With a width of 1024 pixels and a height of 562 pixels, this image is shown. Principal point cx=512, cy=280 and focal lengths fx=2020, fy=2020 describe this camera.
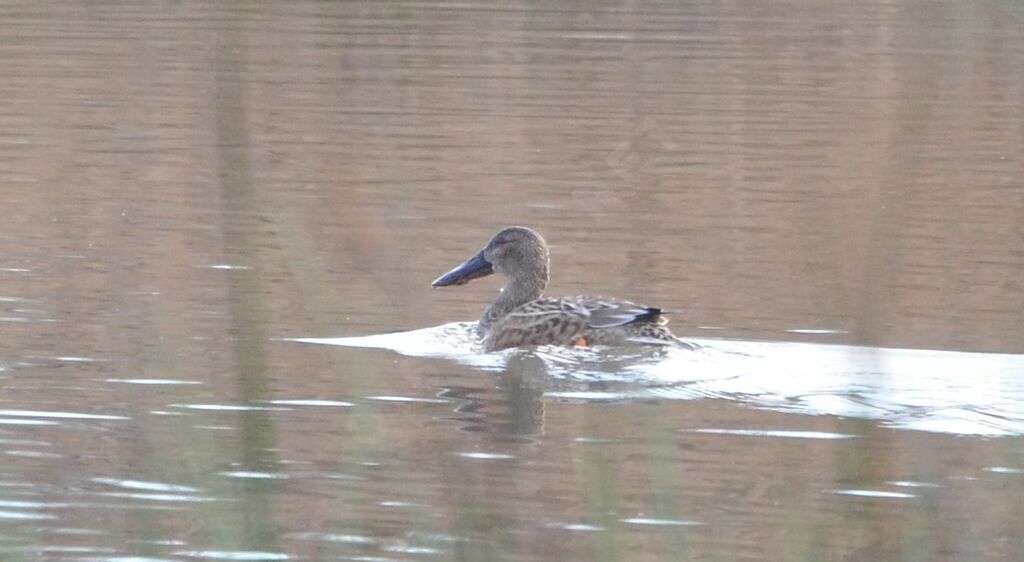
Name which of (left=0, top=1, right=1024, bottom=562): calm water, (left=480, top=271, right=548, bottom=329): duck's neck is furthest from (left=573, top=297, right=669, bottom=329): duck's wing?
(left=480, top=271, right=548, bottom=329): duck's neck

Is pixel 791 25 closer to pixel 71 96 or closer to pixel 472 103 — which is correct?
pixel 472 103

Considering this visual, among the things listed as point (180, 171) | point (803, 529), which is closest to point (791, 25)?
point (180, 171)

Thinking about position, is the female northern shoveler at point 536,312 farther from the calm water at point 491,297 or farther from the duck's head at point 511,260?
the calm water at point 491,297

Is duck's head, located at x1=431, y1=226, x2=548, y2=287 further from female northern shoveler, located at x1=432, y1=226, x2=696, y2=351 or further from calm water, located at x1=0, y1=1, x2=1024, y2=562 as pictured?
calm water, located at x1=0, y1=1, x2=1024, y2=562

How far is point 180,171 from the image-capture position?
1441 centimetres

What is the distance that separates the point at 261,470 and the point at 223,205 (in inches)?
37.6

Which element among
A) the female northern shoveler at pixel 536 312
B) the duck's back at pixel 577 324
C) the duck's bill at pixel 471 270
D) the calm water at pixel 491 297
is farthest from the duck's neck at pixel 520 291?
the duck's back at pixel 577 324

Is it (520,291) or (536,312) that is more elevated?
(536,312)

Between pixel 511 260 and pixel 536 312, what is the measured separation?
105cm

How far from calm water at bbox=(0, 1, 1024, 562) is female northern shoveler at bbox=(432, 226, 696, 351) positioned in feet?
0.47

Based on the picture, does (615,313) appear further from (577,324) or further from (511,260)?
(511,260)

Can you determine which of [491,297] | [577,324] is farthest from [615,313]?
[491,297]

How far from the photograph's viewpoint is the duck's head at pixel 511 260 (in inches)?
417

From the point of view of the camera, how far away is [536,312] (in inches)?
380
